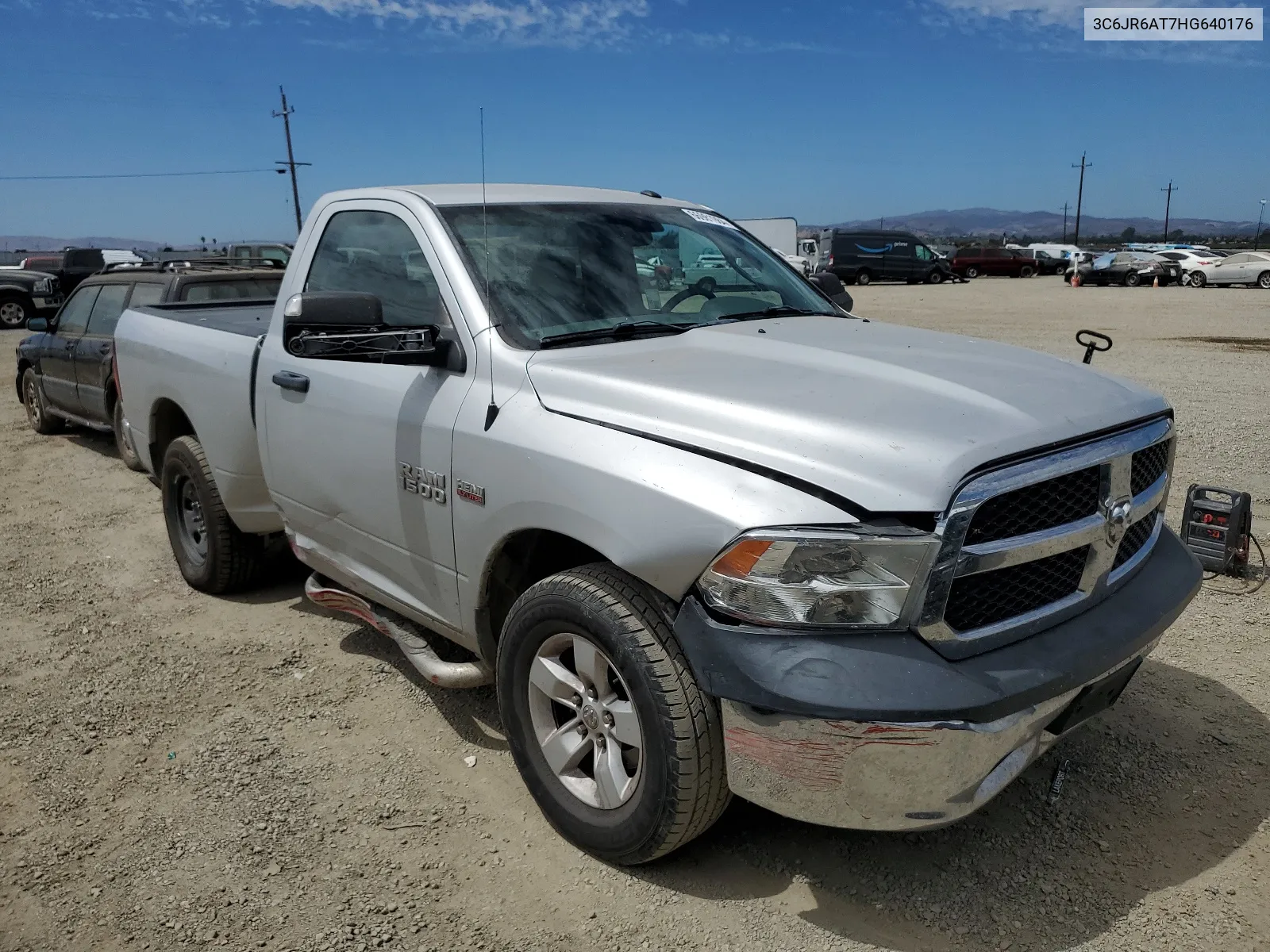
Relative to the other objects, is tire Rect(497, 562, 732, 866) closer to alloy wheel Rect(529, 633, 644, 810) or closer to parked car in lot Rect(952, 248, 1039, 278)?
alloy wheel Rect(529, 633, 644, 810)

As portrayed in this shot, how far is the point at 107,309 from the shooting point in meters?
9.40

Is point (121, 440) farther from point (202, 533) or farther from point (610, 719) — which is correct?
point (610, 719)

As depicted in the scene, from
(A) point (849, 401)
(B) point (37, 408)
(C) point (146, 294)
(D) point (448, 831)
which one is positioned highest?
(C) point (146, 294)

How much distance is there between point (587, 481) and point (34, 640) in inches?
143

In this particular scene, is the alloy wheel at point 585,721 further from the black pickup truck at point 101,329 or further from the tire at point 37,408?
the tire at point 37,408

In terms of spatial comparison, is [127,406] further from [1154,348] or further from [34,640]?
[1154,348]

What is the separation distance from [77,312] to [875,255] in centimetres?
3687

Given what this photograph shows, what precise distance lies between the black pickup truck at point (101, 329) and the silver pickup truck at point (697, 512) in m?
5.29

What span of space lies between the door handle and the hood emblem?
288cm

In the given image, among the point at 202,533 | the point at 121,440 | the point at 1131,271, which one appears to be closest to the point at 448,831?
the point at 202,533

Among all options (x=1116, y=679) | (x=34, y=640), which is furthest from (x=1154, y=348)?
(x=34, y=640)

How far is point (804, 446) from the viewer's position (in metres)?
2.43

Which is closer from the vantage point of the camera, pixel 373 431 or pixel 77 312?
pixel 373 431

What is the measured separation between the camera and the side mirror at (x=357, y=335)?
125 inches
